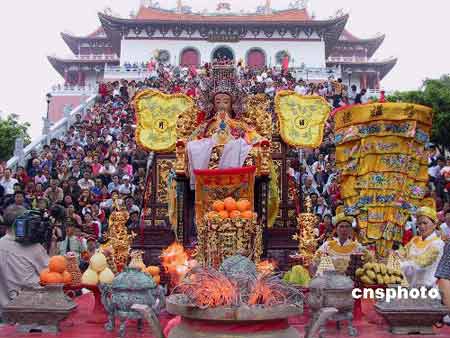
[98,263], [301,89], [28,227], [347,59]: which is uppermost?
[347,59]

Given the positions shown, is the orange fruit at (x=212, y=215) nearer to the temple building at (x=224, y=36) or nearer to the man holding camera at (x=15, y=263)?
the man holding camera at (x=15, y=263)

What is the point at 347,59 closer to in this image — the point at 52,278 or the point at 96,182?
the point at 96,182

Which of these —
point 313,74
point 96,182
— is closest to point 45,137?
point 96,182

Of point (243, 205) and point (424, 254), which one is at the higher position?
point (243, 205)

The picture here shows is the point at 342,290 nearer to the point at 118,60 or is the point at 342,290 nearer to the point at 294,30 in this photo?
the point at 294,30

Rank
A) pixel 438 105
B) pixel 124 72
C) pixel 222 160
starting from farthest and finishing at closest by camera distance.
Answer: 1. pixel 124 72
2. pixel 438 105
3. pixel 222 160

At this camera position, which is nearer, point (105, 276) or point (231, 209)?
point (105, 276)

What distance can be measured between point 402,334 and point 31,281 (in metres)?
3.18

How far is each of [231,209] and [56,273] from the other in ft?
5.51

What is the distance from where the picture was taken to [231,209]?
5691mm

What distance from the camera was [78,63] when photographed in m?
39.2

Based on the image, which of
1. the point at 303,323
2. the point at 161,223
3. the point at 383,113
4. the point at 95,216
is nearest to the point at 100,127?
the point at 95,216

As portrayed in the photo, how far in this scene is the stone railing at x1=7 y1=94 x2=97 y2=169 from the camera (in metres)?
14.5

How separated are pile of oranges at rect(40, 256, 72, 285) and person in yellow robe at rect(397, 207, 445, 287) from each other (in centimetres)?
302
